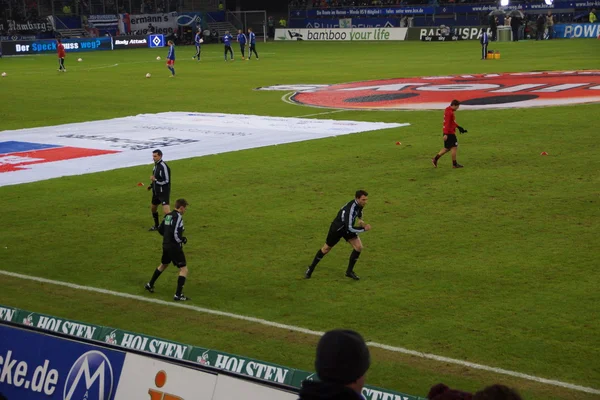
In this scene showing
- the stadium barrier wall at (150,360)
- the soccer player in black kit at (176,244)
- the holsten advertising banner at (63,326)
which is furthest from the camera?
the soccer player in black kit at (176,244)

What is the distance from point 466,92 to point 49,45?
2055 inches

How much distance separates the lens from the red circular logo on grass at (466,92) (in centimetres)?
3678

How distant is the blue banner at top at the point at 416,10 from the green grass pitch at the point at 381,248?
163ft

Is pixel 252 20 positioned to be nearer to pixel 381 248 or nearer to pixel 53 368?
pixel 381 248

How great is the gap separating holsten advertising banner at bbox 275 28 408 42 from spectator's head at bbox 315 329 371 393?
79892 mm

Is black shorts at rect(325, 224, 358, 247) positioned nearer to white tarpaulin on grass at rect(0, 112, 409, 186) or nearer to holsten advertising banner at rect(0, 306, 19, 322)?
holsten advertising banner at rect(0, 306, 19, 322)

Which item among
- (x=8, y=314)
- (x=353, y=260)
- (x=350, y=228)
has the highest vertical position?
(x=8, y=314)

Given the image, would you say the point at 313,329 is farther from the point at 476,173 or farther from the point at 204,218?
the point at 476,173

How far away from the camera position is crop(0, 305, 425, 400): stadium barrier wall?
26.9ft

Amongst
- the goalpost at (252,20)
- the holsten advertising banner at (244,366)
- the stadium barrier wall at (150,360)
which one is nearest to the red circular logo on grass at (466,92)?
the stadium barrier wall at (150,360)

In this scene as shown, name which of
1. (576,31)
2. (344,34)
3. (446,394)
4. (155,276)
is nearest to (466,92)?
(155,276)

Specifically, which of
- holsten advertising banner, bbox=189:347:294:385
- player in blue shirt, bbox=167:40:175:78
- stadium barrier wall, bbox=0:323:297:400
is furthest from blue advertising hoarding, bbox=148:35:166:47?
A: holsten advertising banner, bbox=189:347:294:385

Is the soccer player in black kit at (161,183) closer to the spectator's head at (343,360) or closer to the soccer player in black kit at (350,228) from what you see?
the soccer player in black kit at (350,228)

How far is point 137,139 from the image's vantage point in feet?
102
